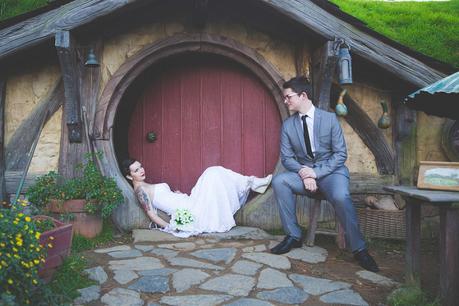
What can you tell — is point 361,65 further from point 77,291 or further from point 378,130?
point 77,291

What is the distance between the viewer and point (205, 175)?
16.8ft

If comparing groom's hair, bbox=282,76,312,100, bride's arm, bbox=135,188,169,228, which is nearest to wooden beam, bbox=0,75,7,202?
bride's arm, bbox=135,188,169,228

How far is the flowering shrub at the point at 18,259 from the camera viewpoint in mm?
2352

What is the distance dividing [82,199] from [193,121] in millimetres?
1940

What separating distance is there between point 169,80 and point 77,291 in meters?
3.50

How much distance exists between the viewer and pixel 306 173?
13.6 feet

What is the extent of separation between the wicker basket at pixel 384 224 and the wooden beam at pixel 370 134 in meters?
0.81

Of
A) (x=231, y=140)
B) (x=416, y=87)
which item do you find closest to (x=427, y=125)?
(x=416, y=87)

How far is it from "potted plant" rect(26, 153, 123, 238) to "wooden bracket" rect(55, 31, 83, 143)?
0.63m

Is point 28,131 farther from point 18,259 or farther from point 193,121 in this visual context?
point 18,259

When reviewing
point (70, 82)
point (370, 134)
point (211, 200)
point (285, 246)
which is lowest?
point (285, 246)

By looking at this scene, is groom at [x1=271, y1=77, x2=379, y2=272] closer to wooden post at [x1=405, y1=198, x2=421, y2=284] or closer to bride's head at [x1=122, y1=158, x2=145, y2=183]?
wooden post at [x1=405, y1=198, x2=421, y2=284]

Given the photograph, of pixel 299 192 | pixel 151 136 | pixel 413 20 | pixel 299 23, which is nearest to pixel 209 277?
pixel 299 192

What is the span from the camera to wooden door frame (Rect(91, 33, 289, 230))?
5133mm
